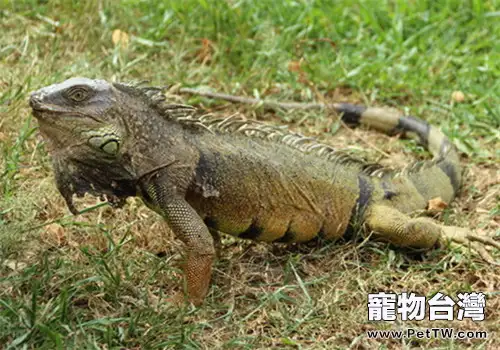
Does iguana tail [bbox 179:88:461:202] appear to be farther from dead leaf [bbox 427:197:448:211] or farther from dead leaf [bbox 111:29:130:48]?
dead leaf [bbox 111:29:130:48]

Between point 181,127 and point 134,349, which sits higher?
point 181,127

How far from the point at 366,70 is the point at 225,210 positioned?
3398 millimetres

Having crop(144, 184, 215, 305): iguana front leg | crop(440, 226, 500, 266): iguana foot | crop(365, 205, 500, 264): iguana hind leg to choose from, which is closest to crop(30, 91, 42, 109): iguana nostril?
crop(144, 184, 215, 305): iguana front leg

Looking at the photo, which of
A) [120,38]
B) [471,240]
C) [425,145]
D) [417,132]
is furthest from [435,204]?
[120,38]

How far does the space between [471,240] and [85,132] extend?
2786 mm

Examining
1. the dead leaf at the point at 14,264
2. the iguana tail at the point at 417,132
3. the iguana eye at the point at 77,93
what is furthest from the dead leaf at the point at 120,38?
the dead leaf at the point at 14,264

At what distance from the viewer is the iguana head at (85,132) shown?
449cm

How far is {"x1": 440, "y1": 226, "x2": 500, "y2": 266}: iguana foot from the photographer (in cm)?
545

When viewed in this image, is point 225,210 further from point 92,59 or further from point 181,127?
point 92,59

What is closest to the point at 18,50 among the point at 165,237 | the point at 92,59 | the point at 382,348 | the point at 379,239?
the point at 92,59

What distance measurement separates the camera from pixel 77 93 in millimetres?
4523

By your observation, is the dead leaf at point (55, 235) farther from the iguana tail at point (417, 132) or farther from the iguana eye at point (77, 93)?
the iguana tail at point (417, 132)

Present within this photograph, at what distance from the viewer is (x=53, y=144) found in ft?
15.0

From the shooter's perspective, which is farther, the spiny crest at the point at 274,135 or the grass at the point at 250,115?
the spiny crest at the point at 274,135
